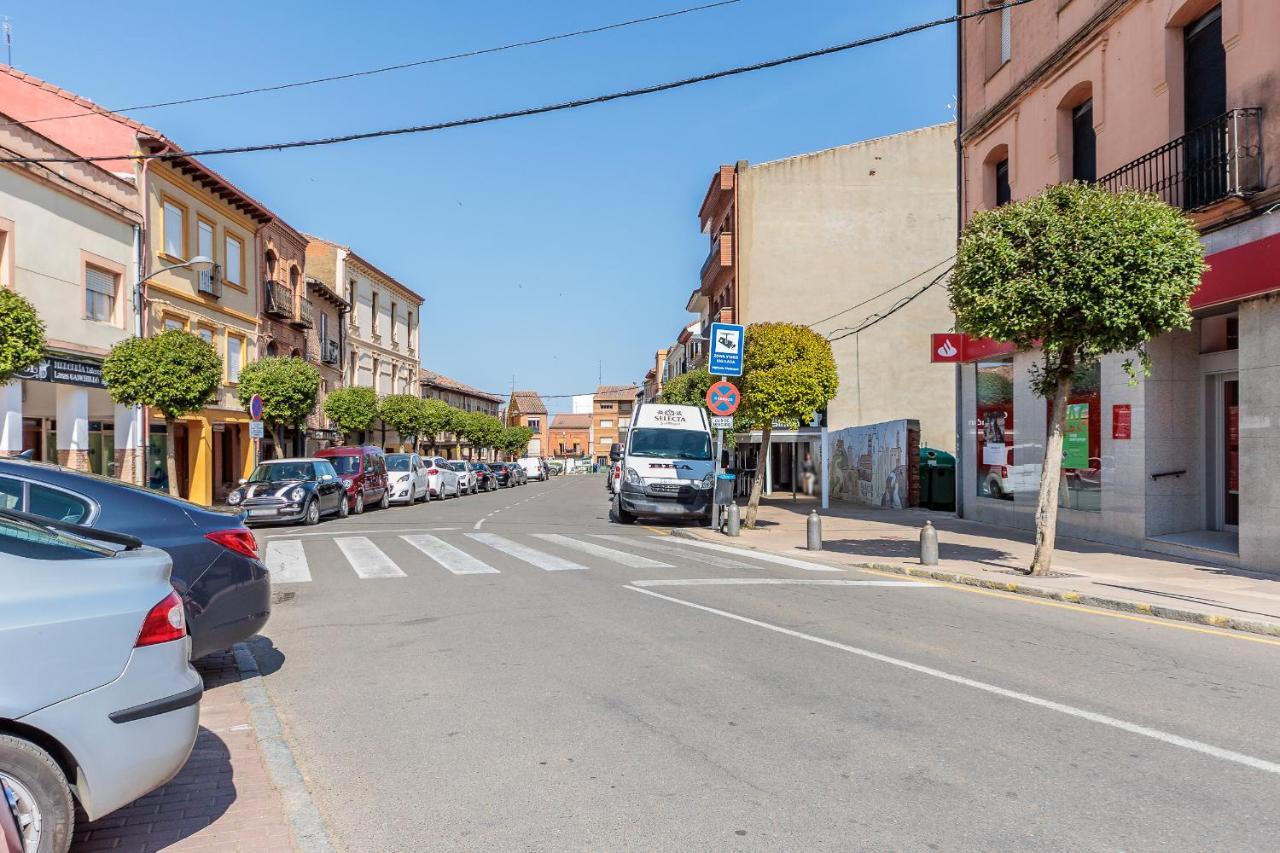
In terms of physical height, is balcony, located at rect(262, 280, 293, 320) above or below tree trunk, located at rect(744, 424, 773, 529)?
above

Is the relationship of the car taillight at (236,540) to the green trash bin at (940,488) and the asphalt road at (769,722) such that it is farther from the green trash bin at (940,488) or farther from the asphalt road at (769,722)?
the green trash bin at (940,488)

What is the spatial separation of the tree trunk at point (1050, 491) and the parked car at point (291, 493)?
14816 mm

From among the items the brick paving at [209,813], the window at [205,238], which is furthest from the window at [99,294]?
the brick paving at [209,813]

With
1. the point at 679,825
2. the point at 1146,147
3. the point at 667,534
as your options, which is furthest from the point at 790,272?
the point at 679,825

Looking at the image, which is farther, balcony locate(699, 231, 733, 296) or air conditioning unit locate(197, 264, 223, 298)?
balcony locate(699, 231, 733, 296)

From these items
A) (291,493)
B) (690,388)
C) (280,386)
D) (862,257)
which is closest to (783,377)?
(291,493)

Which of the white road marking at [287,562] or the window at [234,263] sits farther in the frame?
the window at [234,263]

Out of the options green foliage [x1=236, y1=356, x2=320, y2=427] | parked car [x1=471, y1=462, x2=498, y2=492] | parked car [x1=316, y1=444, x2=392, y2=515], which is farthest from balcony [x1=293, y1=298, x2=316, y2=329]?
parked car [x1=471, y1=462, x2=498, y2=492]

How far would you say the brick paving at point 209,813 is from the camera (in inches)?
141

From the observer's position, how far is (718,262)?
38.6 m

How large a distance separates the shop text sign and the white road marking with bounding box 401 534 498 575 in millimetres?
8915

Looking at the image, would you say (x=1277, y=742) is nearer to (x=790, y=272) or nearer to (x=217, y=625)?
(x=217, y=625)

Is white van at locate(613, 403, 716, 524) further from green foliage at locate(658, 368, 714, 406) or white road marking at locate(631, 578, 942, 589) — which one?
green foliage at locate(658, 368, 714, 406)

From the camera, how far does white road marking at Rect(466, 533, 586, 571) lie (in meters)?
11.8
